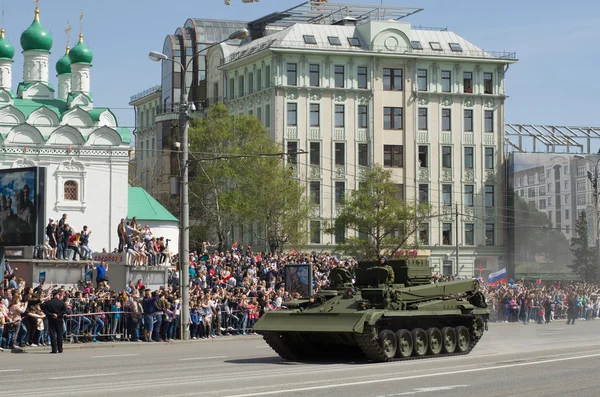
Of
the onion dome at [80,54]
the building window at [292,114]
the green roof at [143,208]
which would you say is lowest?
the green roof at [143,208]

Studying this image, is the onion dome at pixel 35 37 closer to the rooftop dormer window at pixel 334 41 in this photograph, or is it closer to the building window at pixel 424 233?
the rooftop dormer window at pixel 334 41

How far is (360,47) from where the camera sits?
80875mm

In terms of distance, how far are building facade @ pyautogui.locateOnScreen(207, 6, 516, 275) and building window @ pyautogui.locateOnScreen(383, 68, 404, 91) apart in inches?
2.8

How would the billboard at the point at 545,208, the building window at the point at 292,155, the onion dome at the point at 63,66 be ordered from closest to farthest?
the onion dome at the point at 63,66, the building window at the point at 292,155, the billboard at the point at 545,208

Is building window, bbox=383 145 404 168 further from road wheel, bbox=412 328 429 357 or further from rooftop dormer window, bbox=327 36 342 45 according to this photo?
road wheel, bbox=412 328 429 357

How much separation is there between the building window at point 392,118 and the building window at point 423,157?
7.31 feet

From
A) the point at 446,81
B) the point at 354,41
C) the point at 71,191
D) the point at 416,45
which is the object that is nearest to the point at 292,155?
the point at 354,41

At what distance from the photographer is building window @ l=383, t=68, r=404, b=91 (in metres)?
82.1

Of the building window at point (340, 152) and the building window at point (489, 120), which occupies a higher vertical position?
the building window at point (489, 120)

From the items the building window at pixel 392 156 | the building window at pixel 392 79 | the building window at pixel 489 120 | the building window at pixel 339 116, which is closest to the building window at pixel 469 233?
the building window at pixel 392 156

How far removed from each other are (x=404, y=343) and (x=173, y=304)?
1148cm

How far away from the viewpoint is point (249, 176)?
70.4 m

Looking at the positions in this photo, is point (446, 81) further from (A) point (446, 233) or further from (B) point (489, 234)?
(B) point (489, 234)

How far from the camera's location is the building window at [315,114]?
80.1m
